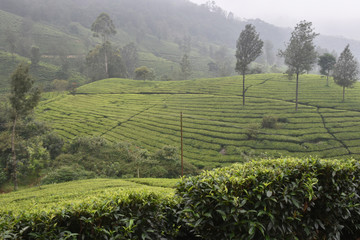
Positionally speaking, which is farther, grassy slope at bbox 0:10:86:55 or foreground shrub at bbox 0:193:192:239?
grassy slope at bbox 0:10:86:55

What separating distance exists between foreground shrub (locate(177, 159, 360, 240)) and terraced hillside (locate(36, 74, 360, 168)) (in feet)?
52.2

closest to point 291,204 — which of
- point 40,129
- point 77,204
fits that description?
point 77,204

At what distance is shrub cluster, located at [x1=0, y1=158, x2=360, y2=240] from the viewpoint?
3133 millimetres

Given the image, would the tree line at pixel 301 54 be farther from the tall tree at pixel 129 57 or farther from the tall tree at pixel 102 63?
the tall tree at pixel 129 57

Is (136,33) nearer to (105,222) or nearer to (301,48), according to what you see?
(301,48)

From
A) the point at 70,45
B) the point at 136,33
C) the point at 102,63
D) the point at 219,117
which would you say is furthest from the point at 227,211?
the point at 136,33

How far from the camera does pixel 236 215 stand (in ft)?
10.4

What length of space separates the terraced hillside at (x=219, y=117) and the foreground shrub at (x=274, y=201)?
627 inches

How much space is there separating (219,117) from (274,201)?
26.6 m

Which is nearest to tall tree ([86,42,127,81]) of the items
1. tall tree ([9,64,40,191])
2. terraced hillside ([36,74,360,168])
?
terraced hillside ([36,74,360,168])

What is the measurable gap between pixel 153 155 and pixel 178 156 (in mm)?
2121

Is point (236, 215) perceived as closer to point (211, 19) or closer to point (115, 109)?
point (115, 109)

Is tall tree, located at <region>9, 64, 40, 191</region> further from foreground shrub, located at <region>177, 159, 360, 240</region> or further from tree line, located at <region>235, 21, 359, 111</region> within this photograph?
tree line, located at <region>235, 21, 359, 111</region>

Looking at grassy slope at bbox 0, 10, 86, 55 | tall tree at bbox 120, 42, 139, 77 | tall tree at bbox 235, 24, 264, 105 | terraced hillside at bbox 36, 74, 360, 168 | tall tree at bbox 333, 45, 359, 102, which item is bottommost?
terraced hillside at bbox 36, 74, 360, 168
